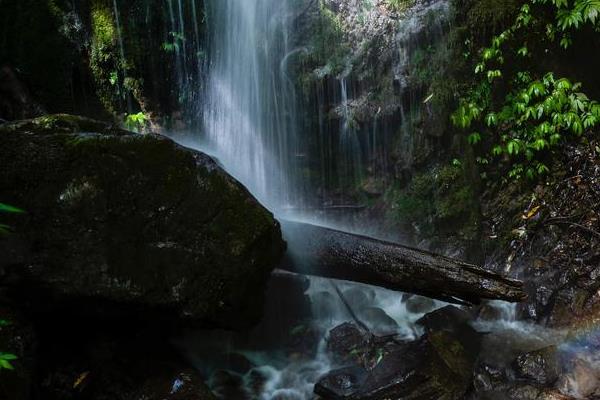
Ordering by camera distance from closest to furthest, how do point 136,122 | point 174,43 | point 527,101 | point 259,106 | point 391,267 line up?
1. point 391,267
2. point 527,101
3. point 136,122
4. point 174,43
5. point 259,106

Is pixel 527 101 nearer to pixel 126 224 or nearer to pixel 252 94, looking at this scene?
pixel 252 94

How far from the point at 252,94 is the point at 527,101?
13.3ft

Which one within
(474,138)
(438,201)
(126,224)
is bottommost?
(438,201)

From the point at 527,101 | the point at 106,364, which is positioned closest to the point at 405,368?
the point at 106,364

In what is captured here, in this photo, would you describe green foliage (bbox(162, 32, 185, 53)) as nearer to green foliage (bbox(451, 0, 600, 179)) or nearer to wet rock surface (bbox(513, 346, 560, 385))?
green foliage (bbox(451, 0, 600, 179))

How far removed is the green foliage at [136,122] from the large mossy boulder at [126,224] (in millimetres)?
3185

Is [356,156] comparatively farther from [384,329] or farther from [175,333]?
[175,333]

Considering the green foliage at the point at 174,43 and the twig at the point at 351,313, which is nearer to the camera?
the twig at the point at 351,313

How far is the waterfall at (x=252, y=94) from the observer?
290 inches

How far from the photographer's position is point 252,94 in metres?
7.39

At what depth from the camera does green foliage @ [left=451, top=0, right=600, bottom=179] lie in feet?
18.6

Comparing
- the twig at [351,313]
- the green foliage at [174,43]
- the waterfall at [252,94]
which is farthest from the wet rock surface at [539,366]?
the green foliage at [174,43]

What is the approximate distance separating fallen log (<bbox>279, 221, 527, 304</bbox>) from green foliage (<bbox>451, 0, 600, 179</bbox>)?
2589 millimetres

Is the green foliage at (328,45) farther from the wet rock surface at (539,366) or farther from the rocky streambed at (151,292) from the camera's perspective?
the wet rock surface at (539,366)
